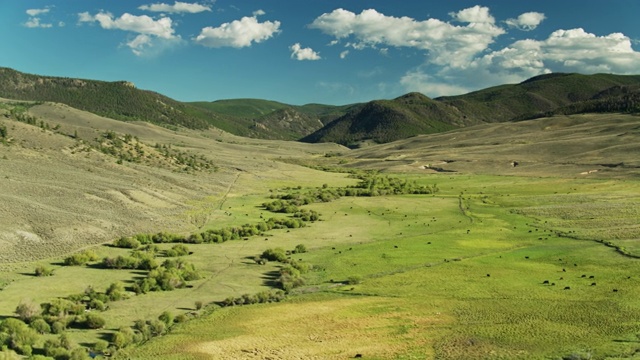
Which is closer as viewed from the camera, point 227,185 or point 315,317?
point 315,317

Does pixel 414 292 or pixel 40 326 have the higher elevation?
pixel 40 326

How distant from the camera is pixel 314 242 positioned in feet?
242

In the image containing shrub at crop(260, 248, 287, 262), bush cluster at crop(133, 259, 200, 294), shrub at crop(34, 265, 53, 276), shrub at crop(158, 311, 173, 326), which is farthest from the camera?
shrub at crop(260, 248, 287, 262)

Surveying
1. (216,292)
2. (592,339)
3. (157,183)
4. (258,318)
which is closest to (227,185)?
(157,183)

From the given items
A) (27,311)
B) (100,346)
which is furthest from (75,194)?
(100,346)

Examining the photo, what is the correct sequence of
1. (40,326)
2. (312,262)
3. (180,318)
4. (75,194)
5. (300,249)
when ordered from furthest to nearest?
1. (75,194)
2. (300,249)
3. (312,262)
4. (180,318)
5. (40,326)

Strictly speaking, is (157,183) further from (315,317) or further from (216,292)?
(315,317)

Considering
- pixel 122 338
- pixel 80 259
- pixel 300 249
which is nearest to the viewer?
pixel 122 338

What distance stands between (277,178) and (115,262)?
95.7 m

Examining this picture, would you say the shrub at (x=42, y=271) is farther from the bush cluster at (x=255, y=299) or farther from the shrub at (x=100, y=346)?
the shrub at (x=100, y=346)

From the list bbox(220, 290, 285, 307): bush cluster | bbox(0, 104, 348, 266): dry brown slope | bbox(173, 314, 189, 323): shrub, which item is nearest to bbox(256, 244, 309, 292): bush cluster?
bbox(220, 290, 285, 307): bush cluster

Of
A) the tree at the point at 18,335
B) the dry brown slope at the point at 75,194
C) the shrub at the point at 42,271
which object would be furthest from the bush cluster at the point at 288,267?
the tree at the point at 18,335

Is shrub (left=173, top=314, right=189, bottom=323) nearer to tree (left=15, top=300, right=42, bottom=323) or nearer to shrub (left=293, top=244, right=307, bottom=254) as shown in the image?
tree (left=15, top=300, right=42, bottom=323)

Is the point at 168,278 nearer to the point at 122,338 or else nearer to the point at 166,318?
the point at 166,318
